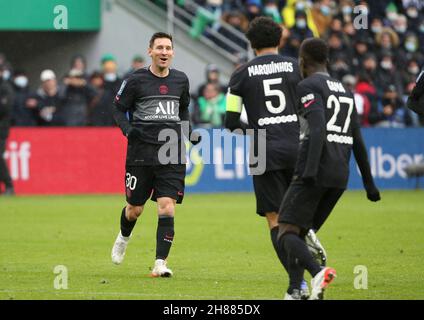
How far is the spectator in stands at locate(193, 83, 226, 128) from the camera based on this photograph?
25.9m

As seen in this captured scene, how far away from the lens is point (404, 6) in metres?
32.9

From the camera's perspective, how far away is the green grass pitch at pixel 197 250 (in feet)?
34.9

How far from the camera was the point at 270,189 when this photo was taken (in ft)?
33.8

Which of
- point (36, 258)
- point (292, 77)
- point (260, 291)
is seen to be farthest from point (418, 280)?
point (36, 258)

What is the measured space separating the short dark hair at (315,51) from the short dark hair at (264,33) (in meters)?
0.83

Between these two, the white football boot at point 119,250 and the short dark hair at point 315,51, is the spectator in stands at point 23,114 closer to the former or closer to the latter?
the white football boot at point 119,250

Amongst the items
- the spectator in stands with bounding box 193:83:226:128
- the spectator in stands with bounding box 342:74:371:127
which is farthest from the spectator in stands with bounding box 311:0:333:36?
the spectator in stands with bounding box 193:83:226:128

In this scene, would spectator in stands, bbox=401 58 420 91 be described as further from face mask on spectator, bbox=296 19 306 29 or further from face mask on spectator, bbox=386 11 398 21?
face mask on spectator, bbox=296 19 306 29

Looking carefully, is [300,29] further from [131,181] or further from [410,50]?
[131,181]

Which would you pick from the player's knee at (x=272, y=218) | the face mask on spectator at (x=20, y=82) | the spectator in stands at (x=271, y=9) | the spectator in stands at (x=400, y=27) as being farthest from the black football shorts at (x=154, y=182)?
the spectator in stands at (x=400, y=27)

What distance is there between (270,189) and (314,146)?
125cm

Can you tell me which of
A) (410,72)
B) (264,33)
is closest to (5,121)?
(410,72)
